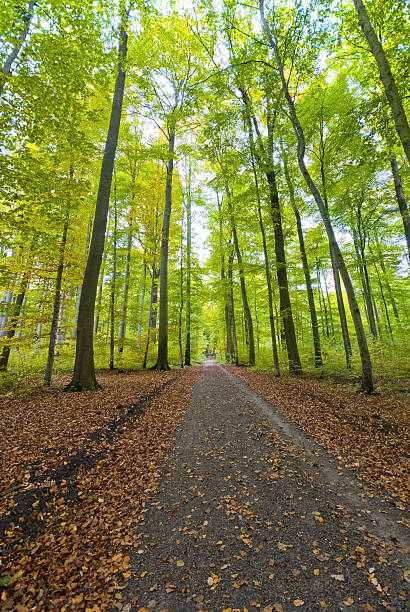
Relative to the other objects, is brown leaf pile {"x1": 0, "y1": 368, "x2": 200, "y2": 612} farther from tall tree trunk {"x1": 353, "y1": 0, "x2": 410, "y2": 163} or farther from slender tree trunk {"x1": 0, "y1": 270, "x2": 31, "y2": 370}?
tall tree trunk {"x1": 353, "y1": 0, "x2": 410, "y2": 163}

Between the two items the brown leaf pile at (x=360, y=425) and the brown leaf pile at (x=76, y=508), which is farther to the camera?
the brown leaf pile at (x=360, y=425)

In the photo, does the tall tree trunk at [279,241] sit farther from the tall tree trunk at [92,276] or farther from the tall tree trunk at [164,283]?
the tall tree trunk at [92,276]

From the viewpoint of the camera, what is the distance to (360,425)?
5.34m

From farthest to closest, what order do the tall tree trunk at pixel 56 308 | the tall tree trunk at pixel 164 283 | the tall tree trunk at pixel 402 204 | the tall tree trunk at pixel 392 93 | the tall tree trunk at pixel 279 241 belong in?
the tall tree trunk at pixel 164 283, the tall tree trunk at pixel 279 241, the tall tree trunk at pixel 402 204, the tall tree trunk at pixel 56 308, the tall tree trunk at pixel 392 93

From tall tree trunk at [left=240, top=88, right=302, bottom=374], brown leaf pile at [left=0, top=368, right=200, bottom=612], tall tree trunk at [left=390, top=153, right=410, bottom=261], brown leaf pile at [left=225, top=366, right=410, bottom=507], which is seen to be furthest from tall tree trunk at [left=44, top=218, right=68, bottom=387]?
tall tree trunk at [left=390, top=153, right=410, bottom=261]

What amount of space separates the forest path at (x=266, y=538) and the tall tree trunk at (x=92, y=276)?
5.10 meters

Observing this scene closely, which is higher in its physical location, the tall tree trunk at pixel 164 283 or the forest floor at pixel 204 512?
the tall tree trunk at pixel 164 283

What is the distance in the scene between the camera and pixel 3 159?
20.7 feet

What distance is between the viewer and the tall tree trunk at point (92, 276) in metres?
8.31

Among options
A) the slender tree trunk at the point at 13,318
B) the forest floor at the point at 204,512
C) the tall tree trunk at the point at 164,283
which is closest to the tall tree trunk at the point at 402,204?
the forest floor at the point at 204,512

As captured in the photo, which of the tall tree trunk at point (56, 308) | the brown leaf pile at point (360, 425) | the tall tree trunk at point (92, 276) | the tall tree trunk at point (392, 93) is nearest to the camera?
the brown leaf pile at point (360, 425)

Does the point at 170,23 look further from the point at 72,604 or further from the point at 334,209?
the point at 72,604

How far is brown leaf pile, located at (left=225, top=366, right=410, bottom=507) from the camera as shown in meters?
3.74

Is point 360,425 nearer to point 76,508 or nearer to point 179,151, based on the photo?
point 76,508
